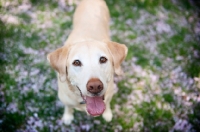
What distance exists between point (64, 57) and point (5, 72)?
2.34 m

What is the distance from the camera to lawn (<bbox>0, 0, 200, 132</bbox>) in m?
4.56

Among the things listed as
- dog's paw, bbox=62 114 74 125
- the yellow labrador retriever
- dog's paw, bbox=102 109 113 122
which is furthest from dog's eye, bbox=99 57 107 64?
dog's paw, bbox=62 114 74 125

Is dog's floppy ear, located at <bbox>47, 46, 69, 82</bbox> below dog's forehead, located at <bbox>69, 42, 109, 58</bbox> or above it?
below

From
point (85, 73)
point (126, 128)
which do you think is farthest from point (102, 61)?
point (126, 128)

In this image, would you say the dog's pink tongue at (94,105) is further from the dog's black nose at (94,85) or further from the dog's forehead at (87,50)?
the dog's forehead at (87,50)

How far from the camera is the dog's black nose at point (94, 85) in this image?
110 inches

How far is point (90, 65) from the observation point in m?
2.95

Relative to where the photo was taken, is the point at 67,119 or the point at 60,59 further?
the point at 67,119

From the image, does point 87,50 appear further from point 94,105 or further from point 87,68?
point 94,105

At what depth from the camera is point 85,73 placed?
290 centimetres

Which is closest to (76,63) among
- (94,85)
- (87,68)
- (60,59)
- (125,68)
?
(87,68)

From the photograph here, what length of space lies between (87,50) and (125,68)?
253 centimetres

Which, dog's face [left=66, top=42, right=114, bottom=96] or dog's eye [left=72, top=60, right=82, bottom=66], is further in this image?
dog's eye [left=72, top=60, right=82, bottom=66]

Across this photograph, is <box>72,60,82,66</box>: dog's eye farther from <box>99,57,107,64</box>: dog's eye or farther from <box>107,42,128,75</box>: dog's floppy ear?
<box>107,42,128,75</box>: dog's floppy ear
